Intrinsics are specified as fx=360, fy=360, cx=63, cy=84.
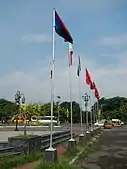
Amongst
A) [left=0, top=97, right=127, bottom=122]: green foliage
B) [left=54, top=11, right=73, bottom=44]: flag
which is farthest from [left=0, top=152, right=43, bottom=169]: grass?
[left=0, top=97, right=127, bottom=122]: green foliage

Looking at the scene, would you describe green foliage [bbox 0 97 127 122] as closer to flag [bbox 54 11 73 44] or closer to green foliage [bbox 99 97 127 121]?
green foliage [bbox 99 97 127 121]

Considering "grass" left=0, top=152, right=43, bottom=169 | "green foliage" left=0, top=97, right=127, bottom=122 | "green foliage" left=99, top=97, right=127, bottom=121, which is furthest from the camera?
"green foliage" left=99, top=97, right=127, bottom=121

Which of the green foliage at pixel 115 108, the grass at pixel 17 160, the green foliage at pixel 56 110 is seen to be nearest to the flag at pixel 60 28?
the grass at pixel 17 160

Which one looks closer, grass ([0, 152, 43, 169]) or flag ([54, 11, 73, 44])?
grass ([0, 152, 43, 169])

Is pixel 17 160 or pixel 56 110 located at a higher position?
pixel 56 110

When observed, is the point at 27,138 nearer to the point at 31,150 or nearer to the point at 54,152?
the point at 31,150

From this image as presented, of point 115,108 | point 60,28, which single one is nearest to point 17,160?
point 60,28

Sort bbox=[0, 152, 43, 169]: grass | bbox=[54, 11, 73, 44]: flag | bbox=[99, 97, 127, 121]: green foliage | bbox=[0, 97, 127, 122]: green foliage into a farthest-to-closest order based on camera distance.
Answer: bbox=[99, 97, 127, 121]: green foliage < bbox=[0, 97, 127, 122]: green foliage < bbox=[54, 11, 73, 44]: flag < bbox=[0, 152, 43, 169]: grass

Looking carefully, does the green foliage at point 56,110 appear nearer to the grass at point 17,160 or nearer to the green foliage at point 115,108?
the green foliage at point 115,108

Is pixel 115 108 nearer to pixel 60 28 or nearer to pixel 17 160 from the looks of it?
pixel 60 28

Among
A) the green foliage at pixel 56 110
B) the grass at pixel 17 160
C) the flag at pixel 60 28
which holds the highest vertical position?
the green foliage at pixel 56 110

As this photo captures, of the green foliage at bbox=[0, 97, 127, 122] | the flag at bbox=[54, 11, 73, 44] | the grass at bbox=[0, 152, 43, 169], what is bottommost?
the grass at bbox=[0, 152, 43, 169]

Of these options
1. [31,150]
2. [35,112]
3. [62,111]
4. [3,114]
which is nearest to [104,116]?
[62,111]

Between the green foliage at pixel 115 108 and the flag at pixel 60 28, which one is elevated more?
the green foliage at pixel 115 108
